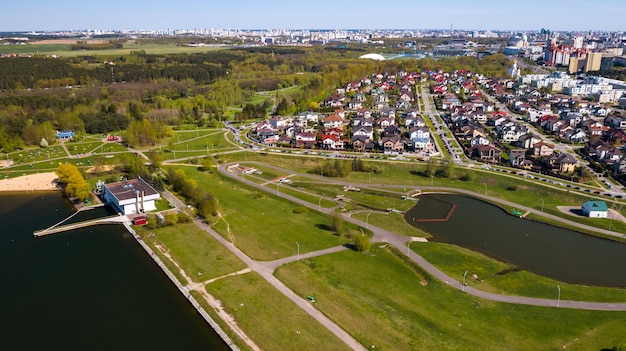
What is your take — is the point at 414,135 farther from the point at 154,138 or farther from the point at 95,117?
the point at 95,117

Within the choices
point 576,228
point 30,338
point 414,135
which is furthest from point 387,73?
point 30,338

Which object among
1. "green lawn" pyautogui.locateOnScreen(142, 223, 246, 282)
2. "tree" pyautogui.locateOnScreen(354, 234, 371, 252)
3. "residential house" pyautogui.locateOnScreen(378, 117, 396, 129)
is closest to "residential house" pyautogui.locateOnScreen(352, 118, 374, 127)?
"residential house" pyautogui.locateOnScreen(378, 117, 396, 129)

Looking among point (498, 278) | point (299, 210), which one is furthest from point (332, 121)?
point (498, 278)

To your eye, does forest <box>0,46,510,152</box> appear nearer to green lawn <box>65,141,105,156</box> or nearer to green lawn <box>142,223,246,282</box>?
green lawn <box>65,141,105,156</box>

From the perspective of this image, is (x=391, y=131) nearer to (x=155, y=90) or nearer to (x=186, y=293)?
(x=186, y=293)

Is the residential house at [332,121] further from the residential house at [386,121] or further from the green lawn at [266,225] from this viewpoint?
the green lawn at [266,225]

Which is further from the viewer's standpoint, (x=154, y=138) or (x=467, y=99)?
(x=467, y=99)
